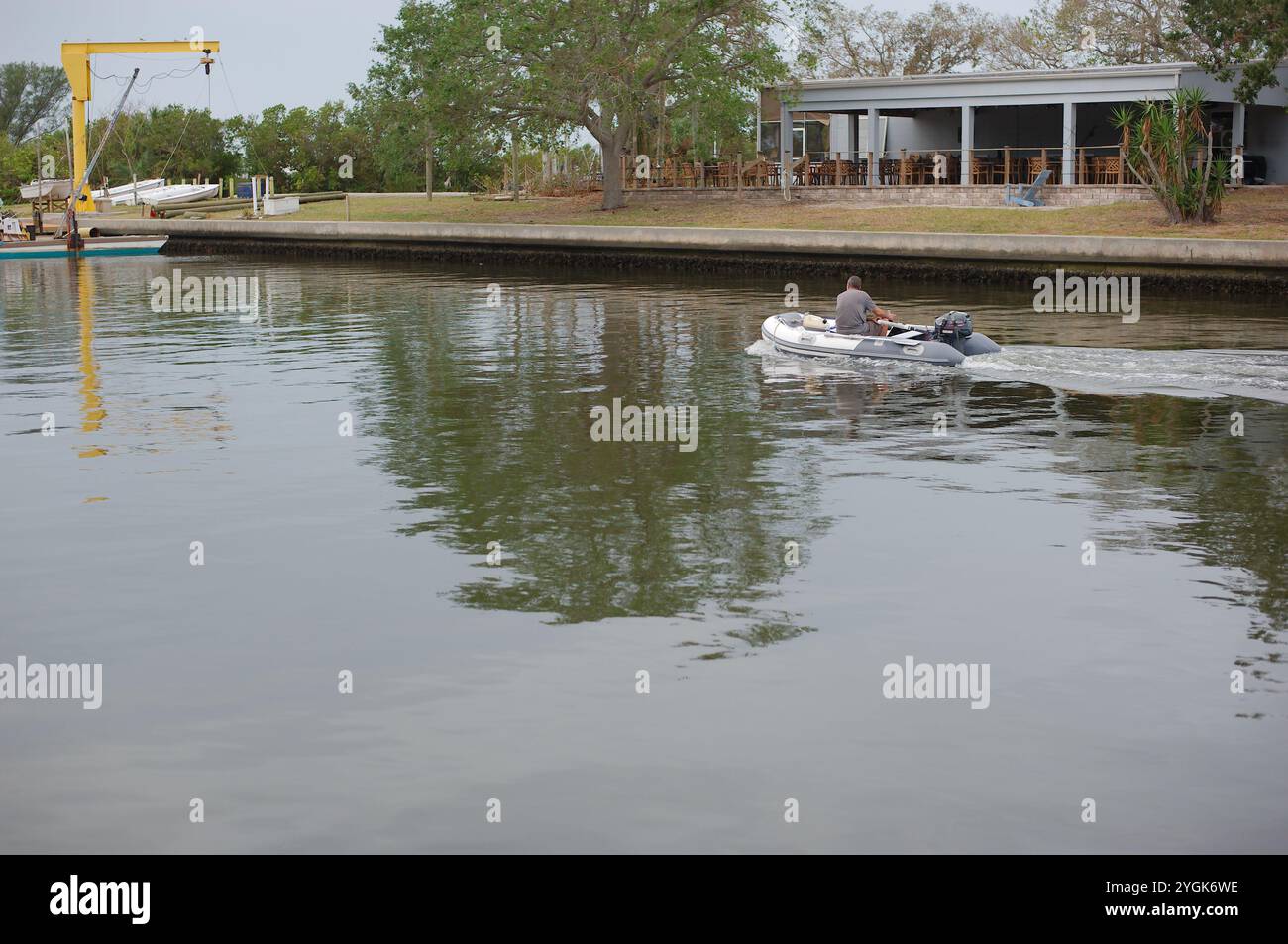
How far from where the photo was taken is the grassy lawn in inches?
1430

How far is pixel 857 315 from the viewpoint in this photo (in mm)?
21734

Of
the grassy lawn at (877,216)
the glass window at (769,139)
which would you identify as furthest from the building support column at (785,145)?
the grassy lawn at (877,216)

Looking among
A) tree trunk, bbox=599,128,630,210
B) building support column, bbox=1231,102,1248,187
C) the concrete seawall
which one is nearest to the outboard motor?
the concrete seawall

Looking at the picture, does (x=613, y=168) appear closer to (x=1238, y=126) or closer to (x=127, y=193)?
(x=1238, y=126)

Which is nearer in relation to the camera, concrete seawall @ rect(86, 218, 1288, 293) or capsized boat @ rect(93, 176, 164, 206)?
concrete seawall @ rect(86, 218, 1288, 293)

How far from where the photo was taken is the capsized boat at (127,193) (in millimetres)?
66750

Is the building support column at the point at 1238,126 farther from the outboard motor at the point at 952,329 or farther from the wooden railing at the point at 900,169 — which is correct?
the outboard motor at the point at 952,329

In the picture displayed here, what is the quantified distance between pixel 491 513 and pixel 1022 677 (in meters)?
5.28

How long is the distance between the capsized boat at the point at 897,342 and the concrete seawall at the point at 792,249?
1234cm

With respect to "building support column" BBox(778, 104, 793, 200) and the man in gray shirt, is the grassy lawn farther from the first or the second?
the man in gray shirt

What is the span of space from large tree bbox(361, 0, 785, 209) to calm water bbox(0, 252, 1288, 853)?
2805 cm

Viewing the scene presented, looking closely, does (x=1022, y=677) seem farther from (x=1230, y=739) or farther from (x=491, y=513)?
(x=491, y=513)

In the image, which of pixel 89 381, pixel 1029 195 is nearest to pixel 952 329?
pixel 89 381

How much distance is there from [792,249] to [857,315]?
17226 millimetres
